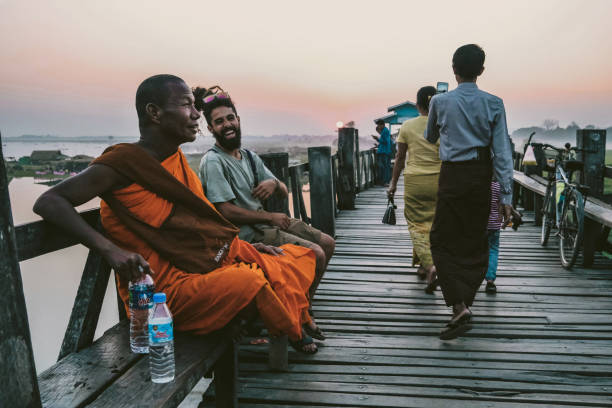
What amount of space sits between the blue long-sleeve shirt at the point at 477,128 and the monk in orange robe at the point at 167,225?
1.80 m

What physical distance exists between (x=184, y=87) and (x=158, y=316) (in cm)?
115

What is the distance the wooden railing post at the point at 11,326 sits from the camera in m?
1.29

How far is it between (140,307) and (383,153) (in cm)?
1361

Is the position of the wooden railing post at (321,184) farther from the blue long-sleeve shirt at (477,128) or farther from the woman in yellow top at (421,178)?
the blue long-sleeve shirt at (477,128)

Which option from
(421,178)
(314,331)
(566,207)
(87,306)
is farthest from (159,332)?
(566,207)

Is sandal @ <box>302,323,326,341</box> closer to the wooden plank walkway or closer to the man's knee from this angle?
the wooden plank walkway

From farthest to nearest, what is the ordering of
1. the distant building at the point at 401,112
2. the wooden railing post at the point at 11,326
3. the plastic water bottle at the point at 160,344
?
1. the distant building at the point at 401,112
2. the plastic water bottle at the point at 160,344
3. the wooden railing post at the point at 11,326

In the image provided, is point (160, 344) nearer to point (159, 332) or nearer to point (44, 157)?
point (159, 332)

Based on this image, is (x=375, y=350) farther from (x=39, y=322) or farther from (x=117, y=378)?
(x=39, y=322)

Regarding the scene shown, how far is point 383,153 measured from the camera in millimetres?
15266

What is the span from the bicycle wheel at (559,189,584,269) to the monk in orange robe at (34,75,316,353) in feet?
13.2

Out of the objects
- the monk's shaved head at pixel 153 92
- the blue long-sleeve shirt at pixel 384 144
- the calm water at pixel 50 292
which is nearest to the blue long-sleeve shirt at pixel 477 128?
the monk's shaved head at pixel 153 92

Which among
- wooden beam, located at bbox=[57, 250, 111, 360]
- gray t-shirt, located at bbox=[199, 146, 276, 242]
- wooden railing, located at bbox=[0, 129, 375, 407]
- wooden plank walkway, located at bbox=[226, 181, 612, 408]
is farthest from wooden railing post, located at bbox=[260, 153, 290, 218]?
wooden beam, located at bbox=[57, 250, 111, 360]

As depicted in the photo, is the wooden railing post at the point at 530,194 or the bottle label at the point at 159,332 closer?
the bottle label at the point at 159,332
